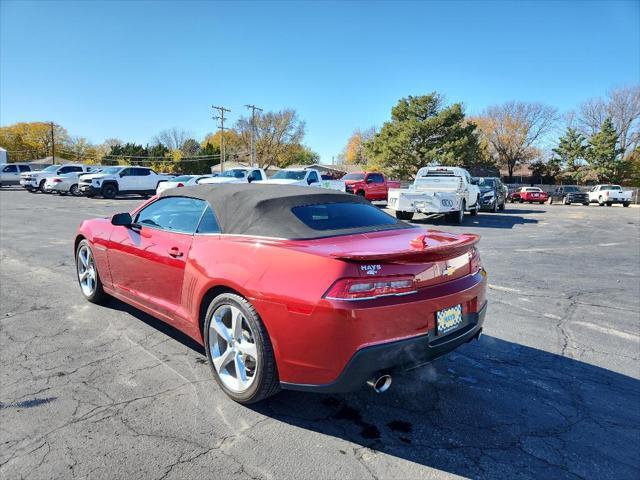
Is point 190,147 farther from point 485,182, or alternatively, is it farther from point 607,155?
point 485,182

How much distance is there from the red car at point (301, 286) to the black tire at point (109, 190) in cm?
2282

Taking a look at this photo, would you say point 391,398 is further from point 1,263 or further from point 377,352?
point 1,263

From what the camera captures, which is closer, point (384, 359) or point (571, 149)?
point (384, 359)

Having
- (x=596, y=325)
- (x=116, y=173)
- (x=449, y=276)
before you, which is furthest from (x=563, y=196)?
(x=449, y=276)

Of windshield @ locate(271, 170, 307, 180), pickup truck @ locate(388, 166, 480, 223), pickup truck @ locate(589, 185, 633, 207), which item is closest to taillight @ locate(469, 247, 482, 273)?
pickup truck @ locate(388, 166, 480, 223)

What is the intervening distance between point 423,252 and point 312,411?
51.4 inches

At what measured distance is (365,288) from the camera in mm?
2461

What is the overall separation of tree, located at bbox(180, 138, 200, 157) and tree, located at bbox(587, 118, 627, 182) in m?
76.6

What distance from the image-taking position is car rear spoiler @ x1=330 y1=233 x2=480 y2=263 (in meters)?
2.51

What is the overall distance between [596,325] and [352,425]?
11.5ft

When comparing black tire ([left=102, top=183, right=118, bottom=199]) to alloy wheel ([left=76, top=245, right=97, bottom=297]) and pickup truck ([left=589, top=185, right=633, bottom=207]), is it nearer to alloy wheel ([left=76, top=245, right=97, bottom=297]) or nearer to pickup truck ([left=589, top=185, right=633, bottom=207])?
alloy wheel ([left=76, top=245, right=97, bottom=297])

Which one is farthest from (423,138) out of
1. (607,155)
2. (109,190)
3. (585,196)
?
(109,190)

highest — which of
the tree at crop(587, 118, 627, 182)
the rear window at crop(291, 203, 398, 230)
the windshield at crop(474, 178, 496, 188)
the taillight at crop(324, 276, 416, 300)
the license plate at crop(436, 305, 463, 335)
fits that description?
the tree at crop(587, 118, 627, 182)

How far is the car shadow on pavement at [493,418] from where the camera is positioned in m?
2.43
